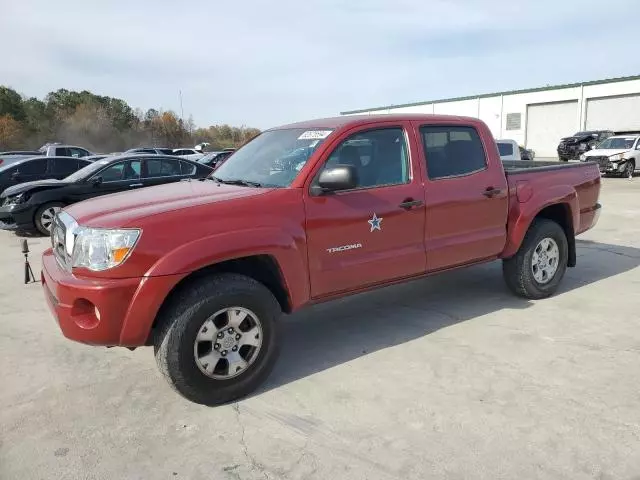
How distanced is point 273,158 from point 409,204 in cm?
113

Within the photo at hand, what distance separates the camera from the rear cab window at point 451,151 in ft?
14.2

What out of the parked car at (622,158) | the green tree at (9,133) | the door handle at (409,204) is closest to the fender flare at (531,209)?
the door handle at (409,204)

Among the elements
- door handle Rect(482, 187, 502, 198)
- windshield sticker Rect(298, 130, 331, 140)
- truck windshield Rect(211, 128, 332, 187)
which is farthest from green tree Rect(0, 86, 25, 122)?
door handle Rect(482, 187, 502, 198)

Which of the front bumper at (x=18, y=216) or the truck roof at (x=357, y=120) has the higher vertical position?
the truck roof at (x=357, y=120)

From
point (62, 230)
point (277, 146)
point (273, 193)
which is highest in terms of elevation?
point (277, 146)

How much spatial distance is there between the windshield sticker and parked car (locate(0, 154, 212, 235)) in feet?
20.1

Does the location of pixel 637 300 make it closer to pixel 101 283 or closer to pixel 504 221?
pixel 504 221

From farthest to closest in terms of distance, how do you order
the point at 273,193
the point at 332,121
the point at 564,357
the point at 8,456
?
the point at 332,121
the point at 564,357
the point at 273,193
the point at 8,456

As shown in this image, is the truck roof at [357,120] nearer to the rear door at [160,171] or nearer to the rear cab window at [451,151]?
the rear cab window at [451,151]

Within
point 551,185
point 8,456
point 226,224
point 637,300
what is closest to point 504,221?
point 551,185

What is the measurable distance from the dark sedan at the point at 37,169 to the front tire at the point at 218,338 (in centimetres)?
1080

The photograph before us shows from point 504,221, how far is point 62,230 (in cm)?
368

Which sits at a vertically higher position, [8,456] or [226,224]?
[226,224]

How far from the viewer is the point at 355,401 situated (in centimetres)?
331
